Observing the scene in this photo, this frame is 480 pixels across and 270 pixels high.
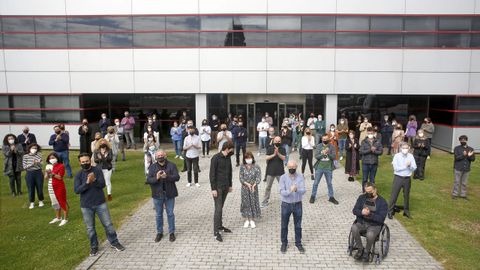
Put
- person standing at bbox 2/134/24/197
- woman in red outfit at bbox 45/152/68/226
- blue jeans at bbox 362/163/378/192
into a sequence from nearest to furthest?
woman in red outfit at bbox 45/152/68/226 → blue jeans at bbox 362/163/378/192 → person standing at bbox 2/134/24/197

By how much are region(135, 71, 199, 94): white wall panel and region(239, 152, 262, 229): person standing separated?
11.4 m

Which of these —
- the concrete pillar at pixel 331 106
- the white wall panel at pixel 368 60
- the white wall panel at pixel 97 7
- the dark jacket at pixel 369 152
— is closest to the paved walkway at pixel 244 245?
the dark jacket at pixel 369 152

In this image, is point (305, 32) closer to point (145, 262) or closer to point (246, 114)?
point (246, 114)

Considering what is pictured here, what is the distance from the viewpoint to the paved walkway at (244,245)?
22.8ft

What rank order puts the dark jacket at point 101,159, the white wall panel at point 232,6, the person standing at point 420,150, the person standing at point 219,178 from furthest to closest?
1. the white wall panel at point 232,6
2. the person standing at point 420,150
3. the dark jacket at point 101,159
4. the person standing at point 219,178

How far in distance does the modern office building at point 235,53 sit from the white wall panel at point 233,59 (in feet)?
0.16

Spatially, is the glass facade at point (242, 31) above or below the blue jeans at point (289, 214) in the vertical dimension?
above

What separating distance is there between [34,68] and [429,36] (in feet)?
64.9

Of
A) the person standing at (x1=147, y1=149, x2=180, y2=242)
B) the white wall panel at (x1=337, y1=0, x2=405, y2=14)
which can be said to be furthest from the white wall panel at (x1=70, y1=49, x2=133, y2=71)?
the person standing at (x1=147, y1=149, x2=180, y2=242)

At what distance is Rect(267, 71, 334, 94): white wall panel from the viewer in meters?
19.0

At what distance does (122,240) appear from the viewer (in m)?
8.05

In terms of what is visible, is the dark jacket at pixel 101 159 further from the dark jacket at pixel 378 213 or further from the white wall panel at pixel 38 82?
the white wall panel at pixel 38 82

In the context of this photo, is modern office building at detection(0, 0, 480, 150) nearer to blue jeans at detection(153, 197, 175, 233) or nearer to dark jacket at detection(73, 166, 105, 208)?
blue jeans at detection(153, 197, 175, 233)

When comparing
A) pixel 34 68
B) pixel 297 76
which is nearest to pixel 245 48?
pixel 297 76
